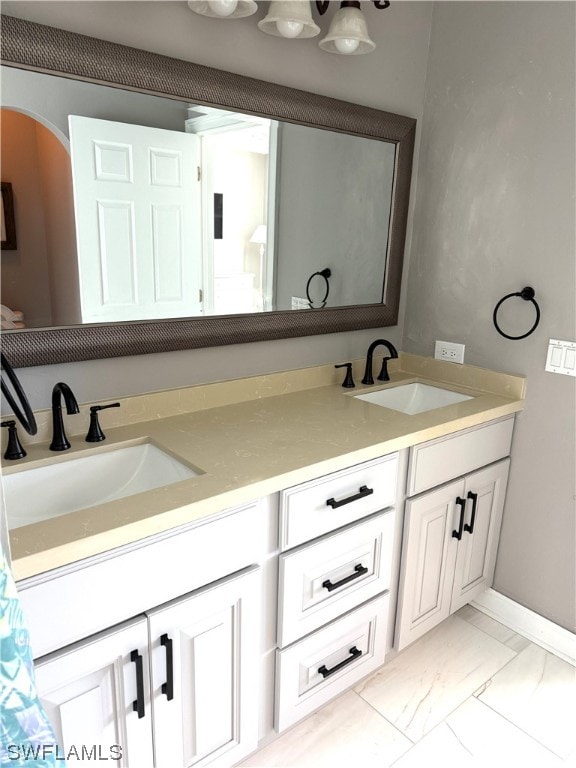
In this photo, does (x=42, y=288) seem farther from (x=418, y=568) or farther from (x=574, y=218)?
(x=574, y=218)

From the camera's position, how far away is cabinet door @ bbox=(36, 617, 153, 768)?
1.03 m

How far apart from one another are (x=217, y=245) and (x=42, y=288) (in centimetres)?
53

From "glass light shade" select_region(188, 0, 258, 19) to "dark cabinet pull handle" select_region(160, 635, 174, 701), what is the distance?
1.54 metres

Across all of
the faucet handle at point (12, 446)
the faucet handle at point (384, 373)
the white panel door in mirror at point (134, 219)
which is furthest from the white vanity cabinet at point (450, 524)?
the faucet handle at point (12, 446)

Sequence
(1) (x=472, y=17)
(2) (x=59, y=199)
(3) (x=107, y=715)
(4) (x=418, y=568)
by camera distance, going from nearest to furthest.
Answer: (3) (x=107, y=715)
(2) (x=59, y=199)
(4) (x=418, y=568)
(1) (x=472, y=17)

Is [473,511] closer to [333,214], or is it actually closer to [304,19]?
[333,214]

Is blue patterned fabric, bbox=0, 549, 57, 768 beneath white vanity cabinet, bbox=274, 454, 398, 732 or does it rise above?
above

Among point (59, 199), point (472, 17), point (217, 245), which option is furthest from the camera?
point (472, 17)

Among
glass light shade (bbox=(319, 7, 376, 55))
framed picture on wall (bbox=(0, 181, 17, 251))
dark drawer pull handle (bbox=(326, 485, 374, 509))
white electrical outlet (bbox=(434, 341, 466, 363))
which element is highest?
glass light shade (bbox=(319, 7, 376, 55))

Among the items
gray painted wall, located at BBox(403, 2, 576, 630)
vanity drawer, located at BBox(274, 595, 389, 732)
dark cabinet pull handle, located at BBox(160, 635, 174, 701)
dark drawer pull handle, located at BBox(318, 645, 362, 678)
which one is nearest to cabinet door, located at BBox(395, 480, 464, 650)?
vanity drawer, located at BBox(274, 595, 389, 732)

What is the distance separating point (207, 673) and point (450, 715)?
0.90 m

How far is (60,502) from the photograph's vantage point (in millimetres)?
1366

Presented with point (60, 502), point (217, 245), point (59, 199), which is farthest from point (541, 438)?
point (59, 199)

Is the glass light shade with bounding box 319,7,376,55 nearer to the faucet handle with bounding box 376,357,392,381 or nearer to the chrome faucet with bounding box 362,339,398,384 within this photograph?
the chrome faucet with bounding box 362,339,398,384
